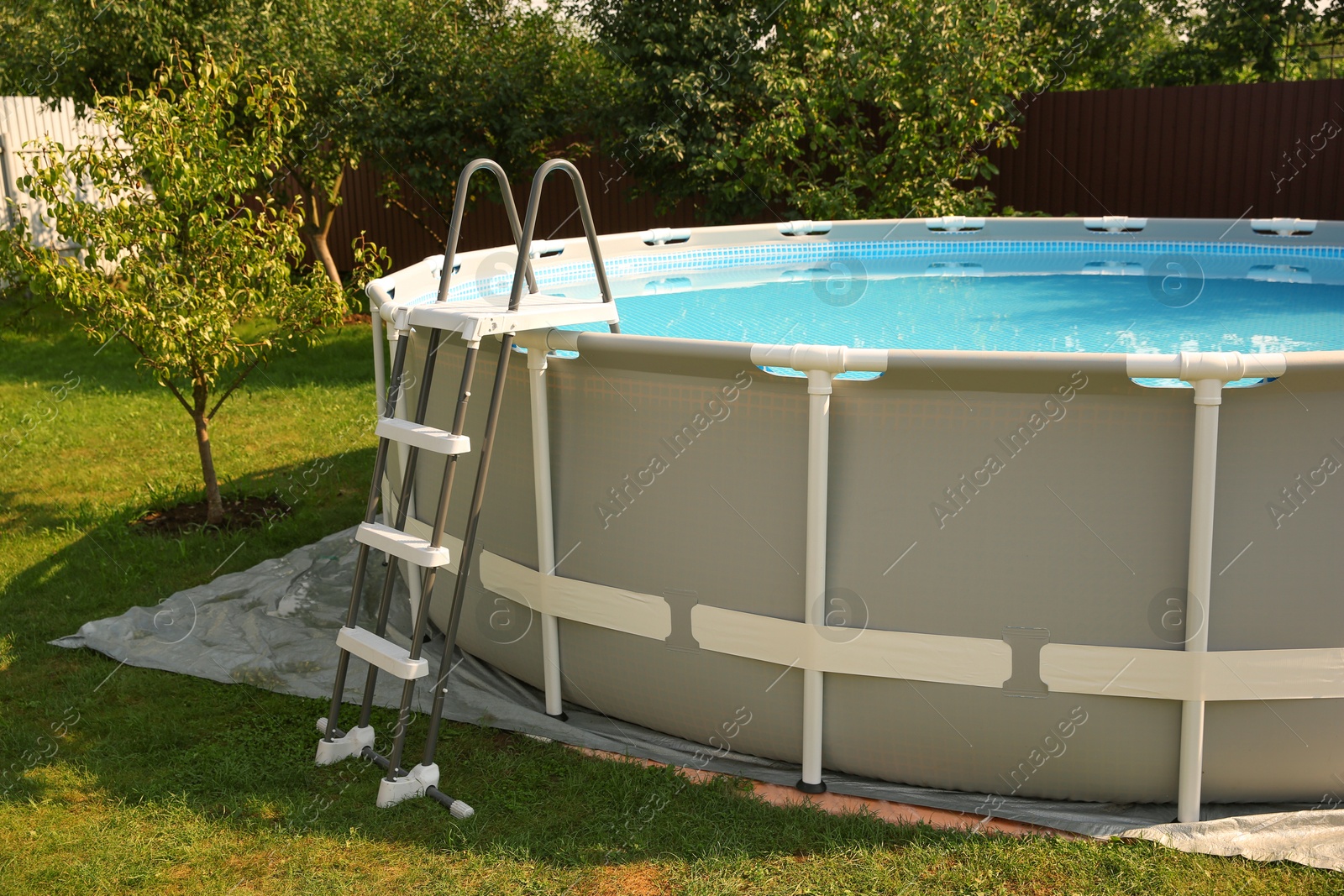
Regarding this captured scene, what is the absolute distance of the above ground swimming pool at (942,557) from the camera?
309 cm

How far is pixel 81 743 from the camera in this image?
3949 millimetres

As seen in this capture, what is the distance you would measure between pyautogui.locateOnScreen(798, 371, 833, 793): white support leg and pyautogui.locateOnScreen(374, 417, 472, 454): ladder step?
101 centimetres

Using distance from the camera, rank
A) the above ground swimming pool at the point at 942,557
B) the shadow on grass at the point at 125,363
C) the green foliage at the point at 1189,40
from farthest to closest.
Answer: the green foliage at the point at 1189,40
the shadow on grass at the point at 125,363
the above ground swimming pool at the point at 942,557

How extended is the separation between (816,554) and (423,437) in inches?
48.6

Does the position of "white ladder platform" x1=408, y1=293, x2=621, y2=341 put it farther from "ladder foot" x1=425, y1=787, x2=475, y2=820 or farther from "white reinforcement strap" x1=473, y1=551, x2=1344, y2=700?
"ladder foot" x1=425, y1=787, x2=475, y2=820

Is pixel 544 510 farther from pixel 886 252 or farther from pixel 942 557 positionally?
pixel 886 252

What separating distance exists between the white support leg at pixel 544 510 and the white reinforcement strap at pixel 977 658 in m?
0.24

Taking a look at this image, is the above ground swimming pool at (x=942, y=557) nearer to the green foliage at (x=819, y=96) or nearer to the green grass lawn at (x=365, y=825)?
the green grass lawn at (x=365, y=825)

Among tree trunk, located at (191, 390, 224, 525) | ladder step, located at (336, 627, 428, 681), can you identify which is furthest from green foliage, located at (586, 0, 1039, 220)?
ladder step, located at (336, 627, 428, 681)

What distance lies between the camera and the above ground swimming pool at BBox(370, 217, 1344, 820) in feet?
10.2

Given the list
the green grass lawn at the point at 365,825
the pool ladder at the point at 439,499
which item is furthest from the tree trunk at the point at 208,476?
the pool ladder at the point at 439,499

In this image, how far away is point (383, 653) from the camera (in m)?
3.53

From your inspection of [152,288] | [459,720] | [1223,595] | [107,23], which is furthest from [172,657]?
[107,23]

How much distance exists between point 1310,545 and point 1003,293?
5.39 meters
